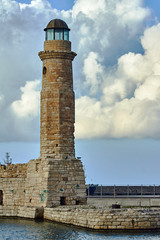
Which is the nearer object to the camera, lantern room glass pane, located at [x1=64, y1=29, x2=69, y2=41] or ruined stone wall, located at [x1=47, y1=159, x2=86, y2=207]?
ruined stone wall, located at [x1=47, y1=159, x2=86, y2=207]

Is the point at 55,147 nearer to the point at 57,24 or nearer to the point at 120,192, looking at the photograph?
the point at 57,24

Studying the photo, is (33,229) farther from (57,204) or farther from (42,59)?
(42,59)

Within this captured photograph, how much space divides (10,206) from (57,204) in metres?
3.61

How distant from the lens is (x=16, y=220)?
95.9 ft

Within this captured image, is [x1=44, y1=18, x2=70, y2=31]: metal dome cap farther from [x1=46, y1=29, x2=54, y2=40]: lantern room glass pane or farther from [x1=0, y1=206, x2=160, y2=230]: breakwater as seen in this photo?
[x1=0, y1=206, x2=160, y2=230]: breakwater

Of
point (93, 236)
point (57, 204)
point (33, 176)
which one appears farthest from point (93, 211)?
point (33, 176)

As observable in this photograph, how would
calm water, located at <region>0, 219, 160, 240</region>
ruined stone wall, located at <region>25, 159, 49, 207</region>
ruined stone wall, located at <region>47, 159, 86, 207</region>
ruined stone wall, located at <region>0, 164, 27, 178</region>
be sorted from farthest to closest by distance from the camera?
ruined stone wall, located at <region>0, 164, 27, 178</region>
ruined stone wall, located at <region>25, 159, 49, 207</region>
ruined stone wall, located at <region>47, 159, 86, 207</region>
calm water, located at <region>0, 219, 160, 240</region>

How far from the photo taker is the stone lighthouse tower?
29672 millimetres

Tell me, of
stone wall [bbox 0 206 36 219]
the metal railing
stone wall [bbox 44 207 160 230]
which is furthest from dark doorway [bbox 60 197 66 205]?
the metal railing

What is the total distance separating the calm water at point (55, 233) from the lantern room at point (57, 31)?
11154mm

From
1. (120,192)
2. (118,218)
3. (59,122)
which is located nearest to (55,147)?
(59,122)

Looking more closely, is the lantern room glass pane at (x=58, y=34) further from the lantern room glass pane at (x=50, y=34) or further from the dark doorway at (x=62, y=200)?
the dark doorway at (x=62, y=200)

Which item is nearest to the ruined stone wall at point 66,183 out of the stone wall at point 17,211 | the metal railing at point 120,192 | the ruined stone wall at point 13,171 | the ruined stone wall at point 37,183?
the ruined stone wall at point 37,183

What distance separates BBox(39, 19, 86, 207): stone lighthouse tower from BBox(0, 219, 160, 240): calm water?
316cm
